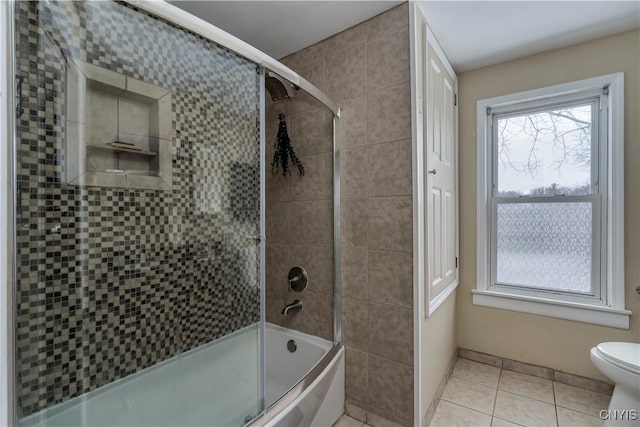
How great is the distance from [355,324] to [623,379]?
136 cm

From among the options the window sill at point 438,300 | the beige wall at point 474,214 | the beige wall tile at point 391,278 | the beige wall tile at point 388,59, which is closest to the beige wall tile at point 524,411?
the beige wall at point 474,214

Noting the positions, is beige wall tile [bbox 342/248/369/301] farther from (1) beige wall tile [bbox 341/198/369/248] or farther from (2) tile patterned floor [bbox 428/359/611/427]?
(2) tile patterned floor [bbox 428/359/611/427]

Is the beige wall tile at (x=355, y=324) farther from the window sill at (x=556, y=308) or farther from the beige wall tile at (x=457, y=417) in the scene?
the window sill at (x=556, y=308)

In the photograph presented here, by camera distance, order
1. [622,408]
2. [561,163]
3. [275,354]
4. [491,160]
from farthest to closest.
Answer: [491,160], [561,163], [275,354], [622,408]

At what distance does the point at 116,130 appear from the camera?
3.30ft

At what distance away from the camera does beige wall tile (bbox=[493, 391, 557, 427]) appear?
1615 millimetres

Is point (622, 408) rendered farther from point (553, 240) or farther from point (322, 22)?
point (322, 22)

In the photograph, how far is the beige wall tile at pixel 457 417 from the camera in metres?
1.60

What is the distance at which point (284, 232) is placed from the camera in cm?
170

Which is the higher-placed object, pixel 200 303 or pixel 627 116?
pixel 627 116

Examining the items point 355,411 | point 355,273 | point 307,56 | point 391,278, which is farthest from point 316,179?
point 355,411

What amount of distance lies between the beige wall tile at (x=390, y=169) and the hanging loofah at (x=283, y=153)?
1.49 feet

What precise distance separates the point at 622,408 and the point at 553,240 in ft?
3.36

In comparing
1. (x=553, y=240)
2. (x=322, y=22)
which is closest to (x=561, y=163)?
(x=553, y=240)
